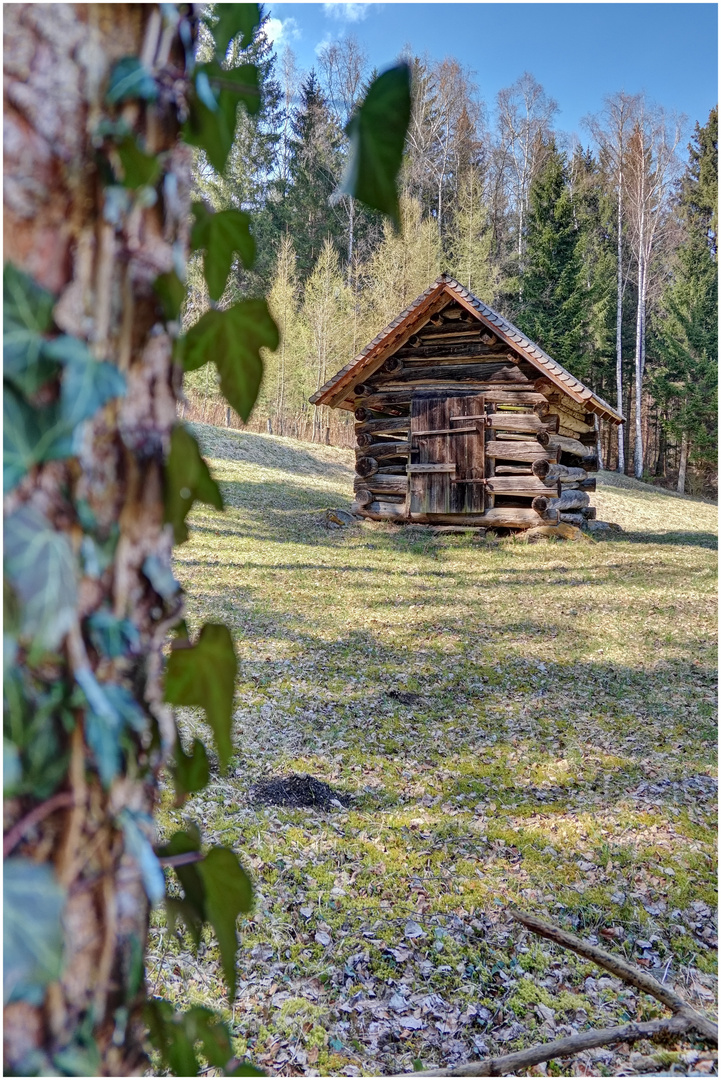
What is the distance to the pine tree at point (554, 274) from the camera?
2720cm

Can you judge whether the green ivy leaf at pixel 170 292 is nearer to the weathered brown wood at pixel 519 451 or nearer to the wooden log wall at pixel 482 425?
the wooden log wall at pixel 482 425

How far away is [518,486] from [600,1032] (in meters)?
9.58

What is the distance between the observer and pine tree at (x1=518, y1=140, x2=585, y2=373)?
2720 cm

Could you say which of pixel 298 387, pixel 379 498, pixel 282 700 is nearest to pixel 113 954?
pixel 282 700

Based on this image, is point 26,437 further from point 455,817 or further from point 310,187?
point 310,187

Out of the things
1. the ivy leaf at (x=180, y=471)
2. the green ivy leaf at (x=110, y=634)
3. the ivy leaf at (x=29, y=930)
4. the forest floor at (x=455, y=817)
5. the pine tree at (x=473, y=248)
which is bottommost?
the forest floor at (x=455, y=817)

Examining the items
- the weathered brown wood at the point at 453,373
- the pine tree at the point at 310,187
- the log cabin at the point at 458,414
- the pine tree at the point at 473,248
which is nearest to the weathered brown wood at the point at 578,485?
the log cabin at the point at 458,414

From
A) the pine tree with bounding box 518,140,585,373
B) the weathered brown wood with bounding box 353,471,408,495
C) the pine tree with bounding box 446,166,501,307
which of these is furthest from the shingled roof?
the pine tree with bounding box 446,166,501,307

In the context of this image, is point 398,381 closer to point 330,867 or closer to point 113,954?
point 330,867

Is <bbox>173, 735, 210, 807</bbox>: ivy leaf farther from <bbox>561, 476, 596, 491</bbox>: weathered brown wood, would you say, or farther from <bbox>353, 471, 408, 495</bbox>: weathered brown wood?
<bbox>561, 476, 596, 491</bbox>: weathered brown wood

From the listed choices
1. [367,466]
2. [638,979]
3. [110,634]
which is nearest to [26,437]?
[110,634]

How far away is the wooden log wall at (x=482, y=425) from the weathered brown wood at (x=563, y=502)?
0.02 metres

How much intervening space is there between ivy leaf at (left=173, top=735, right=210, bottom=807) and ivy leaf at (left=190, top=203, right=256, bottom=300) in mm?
526

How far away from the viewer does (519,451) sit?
10805mm
